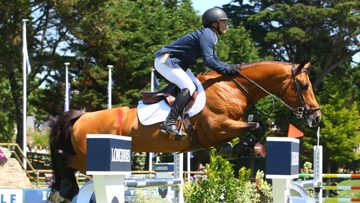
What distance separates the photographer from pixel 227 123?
671 centimetres

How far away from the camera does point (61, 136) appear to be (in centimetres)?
756

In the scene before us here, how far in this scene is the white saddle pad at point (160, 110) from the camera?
6.85 metres

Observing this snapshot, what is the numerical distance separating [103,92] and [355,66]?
14.5 m

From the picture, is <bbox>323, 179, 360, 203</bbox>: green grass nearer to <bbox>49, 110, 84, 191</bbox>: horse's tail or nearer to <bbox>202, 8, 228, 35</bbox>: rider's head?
<bbox>49, 110, 84, 191</bbox>: horse's tail

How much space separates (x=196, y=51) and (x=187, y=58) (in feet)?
0.46

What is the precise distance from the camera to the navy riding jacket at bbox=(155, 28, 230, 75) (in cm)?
675

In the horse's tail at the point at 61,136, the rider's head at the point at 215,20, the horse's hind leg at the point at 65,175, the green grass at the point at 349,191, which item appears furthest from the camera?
the green grass at the point at 349,191

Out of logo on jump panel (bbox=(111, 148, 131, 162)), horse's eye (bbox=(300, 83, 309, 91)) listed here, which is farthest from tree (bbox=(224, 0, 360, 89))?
logo on jump panel (bbox=(111, 148, 131, 162))

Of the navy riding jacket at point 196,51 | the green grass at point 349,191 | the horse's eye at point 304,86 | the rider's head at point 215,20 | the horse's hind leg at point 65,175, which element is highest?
the rider's head at point 215,20

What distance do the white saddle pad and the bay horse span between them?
44 mm

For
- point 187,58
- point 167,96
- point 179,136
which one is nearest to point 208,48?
point 187,58

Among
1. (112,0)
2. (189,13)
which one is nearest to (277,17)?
(189,13)

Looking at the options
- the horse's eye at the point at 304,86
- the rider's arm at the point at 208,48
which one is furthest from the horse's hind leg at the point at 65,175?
the horse's eye at the point at 304,86

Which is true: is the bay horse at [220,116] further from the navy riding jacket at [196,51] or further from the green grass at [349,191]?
the green grass at [349,191]
